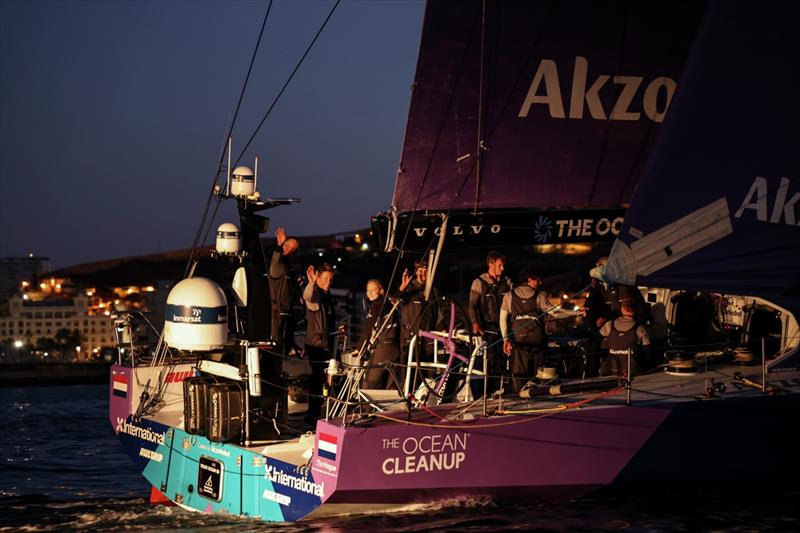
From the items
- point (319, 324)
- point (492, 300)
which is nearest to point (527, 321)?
point (492, 300)

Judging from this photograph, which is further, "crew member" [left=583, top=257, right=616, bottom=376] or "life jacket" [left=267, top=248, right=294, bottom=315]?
"crew member" [left=583, top=257, right=616, bottom=376]

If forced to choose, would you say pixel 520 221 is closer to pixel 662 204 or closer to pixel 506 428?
pixel 662 204

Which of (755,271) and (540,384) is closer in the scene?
(755,271)

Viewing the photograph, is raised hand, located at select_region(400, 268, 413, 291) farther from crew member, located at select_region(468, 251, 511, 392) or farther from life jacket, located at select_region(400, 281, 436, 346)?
crew member, located at select_region(468, 251, 511, 392)

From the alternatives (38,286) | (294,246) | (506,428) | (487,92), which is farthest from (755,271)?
(38,286)

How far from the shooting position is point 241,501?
977 cm

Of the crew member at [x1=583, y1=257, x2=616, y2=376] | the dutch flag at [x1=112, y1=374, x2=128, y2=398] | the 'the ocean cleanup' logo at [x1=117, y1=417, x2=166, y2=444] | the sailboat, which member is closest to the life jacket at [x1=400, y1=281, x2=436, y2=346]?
the sailboat

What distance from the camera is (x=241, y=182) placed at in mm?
10352

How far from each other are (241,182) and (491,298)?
8.24ft

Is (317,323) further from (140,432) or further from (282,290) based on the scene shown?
(140,432)

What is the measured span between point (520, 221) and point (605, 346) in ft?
4.49

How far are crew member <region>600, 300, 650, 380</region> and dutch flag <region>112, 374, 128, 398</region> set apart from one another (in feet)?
14.9

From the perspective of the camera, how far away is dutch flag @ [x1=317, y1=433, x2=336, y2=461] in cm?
891

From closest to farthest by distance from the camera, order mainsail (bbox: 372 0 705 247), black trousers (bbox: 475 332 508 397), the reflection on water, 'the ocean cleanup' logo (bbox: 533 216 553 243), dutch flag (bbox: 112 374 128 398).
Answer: the reflection on water < black trousers (bbox: 475 332 508 397) < 'the ocean cleanup' logo (bbox: 533 216 553 243) < mainsail (bbox: 372 0 705 247) < dutch flag (bbox: 112 374 128 398)
